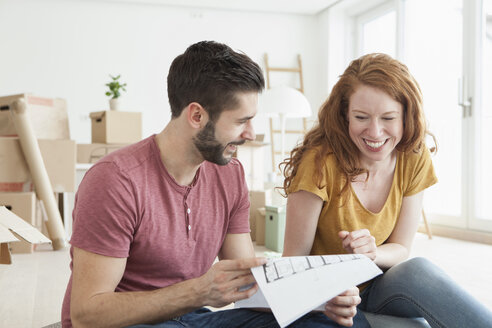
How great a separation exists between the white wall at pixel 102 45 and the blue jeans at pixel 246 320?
14.8 ft

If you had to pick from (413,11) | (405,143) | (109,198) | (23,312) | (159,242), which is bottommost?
(23,312)

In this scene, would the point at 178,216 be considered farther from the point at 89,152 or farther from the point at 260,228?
the point at 89,152

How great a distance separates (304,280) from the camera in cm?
95

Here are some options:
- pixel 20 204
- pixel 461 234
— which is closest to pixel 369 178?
pixel 20 204

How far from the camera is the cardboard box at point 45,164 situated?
3379 mm

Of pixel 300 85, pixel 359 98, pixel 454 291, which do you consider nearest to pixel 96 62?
pixel 300 85

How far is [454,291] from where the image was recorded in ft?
3.68

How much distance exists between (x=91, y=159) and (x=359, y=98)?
3.06 m

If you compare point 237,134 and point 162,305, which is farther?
point 237,134

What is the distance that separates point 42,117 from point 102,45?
6.29 feet

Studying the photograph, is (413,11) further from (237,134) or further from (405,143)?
(237,134)

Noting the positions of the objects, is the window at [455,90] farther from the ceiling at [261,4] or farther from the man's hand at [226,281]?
the man's hand at [226,281]

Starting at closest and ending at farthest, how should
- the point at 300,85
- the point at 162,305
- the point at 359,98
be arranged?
the point at 162,305 → the point at 359,98 → the point at 300,85

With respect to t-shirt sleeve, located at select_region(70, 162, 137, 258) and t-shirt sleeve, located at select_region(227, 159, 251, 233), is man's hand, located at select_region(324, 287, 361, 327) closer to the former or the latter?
t-shirt sleeve, located at select_region(227, 159, 251, 233)
